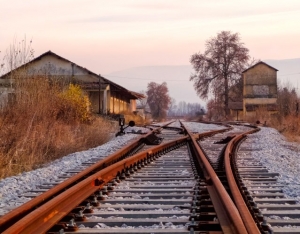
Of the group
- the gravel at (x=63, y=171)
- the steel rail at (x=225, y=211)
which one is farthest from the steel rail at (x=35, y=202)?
the steel rail at (x=225, y=211)

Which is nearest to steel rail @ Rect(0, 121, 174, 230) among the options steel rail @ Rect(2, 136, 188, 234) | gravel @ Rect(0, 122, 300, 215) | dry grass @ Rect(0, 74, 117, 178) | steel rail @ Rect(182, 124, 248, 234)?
steel rail @ Rect(2, 136, 188, 234)

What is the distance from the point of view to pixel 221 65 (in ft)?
236

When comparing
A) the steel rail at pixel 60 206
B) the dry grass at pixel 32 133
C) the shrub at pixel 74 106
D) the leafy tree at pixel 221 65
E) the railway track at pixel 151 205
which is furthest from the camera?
the leafy tree at pixel 221 65

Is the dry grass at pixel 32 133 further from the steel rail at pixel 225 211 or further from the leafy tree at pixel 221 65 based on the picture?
the leafy tree at pixel 221 65

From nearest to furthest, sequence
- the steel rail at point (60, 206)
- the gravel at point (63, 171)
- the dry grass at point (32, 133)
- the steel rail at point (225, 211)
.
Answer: the steel rail at point (225, 211) → the steel rail at point (60, 206) → the gravel at point (63, 171) → the dry grass at point (32, 133)

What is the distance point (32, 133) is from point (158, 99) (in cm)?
11304

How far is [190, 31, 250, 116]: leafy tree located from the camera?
7206 centimetres

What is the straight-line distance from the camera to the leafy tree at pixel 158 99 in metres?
123

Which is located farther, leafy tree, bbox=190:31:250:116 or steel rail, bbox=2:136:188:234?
leafy tree, bbox=190:31:250:116

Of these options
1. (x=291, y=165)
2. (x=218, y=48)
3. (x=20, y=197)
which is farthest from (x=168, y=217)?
(x=218, y=48)

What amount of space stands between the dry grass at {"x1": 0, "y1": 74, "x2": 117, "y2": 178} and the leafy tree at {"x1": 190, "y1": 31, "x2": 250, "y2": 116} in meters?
54.7

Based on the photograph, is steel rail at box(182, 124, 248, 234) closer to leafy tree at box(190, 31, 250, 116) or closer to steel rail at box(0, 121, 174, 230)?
steel rail at box(0, 121, 174, 230)

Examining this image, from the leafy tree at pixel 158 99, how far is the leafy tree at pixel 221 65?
47293 millimetres

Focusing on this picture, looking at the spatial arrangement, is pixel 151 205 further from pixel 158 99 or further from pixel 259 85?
pixel 158 99
